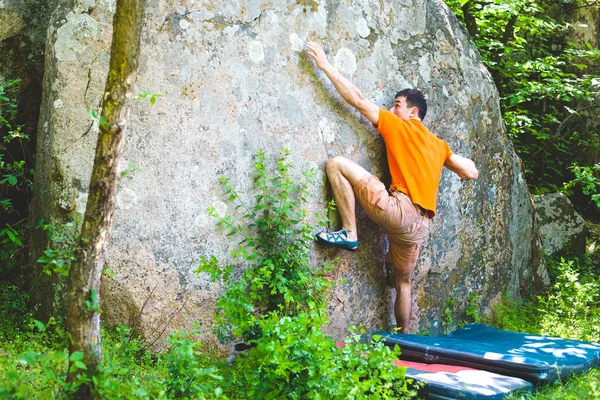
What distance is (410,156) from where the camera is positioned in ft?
15.2

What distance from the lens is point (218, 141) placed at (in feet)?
13.8

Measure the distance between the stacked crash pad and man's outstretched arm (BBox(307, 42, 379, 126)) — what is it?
1631 mm

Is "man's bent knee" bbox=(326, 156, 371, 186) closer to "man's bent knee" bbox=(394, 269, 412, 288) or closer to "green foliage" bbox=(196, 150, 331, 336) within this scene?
"green foliage" bbox=(196, 150, 331, 336)

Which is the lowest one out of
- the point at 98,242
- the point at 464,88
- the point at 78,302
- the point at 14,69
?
the point at 78,302

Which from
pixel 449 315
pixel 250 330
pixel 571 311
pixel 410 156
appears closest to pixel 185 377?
→ pixel 250 330

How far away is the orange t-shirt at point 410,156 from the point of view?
4.63m

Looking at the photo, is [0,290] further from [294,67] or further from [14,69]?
[294,67]

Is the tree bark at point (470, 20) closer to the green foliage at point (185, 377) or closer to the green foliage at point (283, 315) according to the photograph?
the green foliage at point (283, 315)

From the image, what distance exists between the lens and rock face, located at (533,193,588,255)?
720 cm

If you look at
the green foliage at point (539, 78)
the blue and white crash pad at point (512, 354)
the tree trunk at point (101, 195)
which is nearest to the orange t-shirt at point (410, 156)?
the blue and white crash pad at point (512, 354)

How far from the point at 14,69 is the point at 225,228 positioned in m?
1.99

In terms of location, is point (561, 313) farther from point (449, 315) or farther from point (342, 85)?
point (342, 85)

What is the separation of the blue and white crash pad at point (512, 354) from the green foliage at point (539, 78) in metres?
3.79

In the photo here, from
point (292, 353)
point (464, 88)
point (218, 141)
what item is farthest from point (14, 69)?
point (464, 88)
